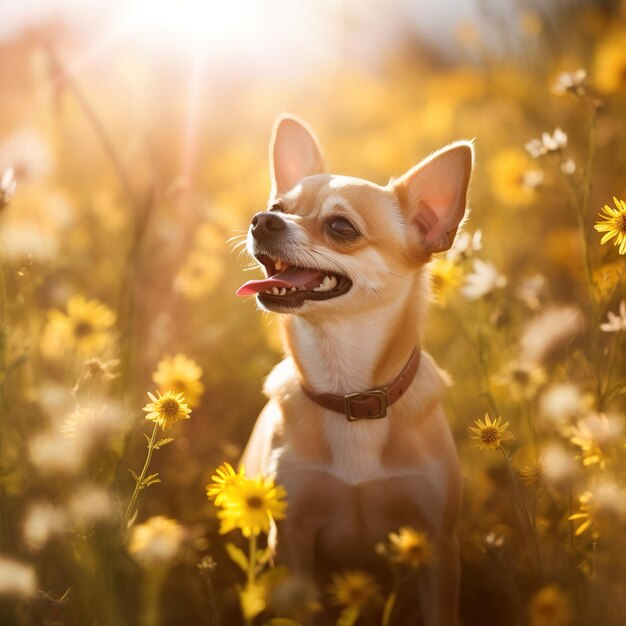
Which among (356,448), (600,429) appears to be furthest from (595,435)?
(356,448)

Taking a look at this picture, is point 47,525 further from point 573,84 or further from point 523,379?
point 573,84

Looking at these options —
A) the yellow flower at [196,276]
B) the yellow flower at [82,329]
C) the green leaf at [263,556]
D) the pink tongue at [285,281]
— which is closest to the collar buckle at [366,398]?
the pink tongue at [285,281]

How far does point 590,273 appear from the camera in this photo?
7.69ft

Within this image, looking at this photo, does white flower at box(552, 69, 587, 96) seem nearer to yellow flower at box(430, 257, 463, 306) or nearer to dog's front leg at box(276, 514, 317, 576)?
yellow flower at box(430, 257, 463, 306)

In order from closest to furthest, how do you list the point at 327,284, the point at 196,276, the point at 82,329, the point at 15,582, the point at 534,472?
1. the point at 15,582
2. the point at 534,472
3. the point at 327,284
4. the point at 82,329
5. the point at 196,276

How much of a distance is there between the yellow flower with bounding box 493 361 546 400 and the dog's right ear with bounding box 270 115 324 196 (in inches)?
48.5

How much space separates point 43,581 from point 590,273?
6.92 feet

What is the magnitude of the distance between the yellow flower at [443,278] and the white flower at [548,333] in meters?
0.38

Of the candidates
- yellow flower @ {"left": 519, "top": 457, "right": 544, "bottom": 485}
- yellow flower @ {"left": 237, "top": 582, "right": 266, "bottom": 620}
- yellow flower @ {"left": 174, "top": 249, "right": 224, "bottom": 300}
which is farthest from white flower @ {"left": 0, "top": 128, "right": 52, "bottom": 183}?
yellow flower @ {"left": 519, "top": 457, "right": 544, "bottom": 485}

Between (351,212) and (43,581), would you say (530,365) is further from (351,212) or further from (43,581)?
(43,581)

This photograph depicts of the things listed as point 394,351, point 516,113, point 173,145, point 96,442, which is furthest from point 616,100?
point 96,442

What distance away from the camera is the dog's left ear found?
2.54m

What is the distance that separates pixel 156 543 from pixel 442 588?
4.58ft

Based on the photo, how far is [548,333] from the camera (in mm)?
2748
